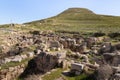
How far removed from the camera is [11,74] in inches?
985

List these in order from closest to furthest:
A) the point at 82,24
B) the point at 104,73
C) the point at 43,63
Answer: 1. the point at 104,73
2. the point at 43,63
3. the point at 82,24

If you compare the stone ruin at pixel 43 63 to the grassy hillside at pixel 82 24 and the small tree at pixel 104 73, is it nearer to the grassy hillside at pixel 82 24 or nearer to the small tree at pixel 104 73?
the small tree at pixel 104 73

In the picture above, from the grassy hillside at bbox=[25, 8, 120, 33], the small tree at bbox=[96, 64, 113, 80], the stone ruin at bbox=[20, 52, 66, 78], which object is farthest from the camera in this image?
the grassy hillside at bbox=[25, 8, 120, 33]

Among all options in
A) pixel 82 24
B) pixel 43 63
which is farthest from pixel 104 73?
pixel 82 24

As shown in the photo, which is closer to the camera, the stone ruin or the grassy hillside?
the stone ruin

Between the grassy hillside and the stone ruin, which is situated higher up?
the stone ruin

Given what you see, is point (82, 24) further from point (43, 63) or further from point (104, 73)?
point (104, 73)

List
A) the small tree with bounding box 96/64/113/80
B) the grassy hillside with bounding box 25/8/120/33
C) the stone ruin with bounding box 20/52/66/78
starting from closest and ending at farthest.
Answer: the small tree with bounding box 96/64/113/80 < the stone ruin with bounding box 20/52/66/78 < the grassy hillside with bounding box 25/8/120/33

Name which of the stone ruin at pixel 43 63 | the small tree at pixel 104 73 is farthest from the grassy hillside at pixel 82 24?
the small tree at pixel 104 73

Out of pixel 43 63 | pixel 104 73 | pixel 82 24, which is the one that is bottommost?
pixel 82 24

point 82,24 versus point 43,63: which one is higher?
point 43,63

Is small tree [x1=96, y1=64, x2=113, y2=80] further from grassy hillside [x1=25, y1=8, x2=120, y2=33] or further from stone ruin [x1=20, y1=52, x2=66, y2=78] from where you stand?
grassy hillside [x1=25, y1=8, x2=120, y2=33]

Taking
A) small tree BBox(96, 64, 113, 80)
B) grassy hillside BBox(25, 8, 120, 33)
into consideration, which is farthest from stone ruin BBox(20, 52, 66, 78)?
grassy hillside BBox(25, 8, 120, 33)

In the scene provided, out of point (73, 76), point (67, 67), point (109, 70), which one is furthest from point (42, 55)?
point (109, 70)
